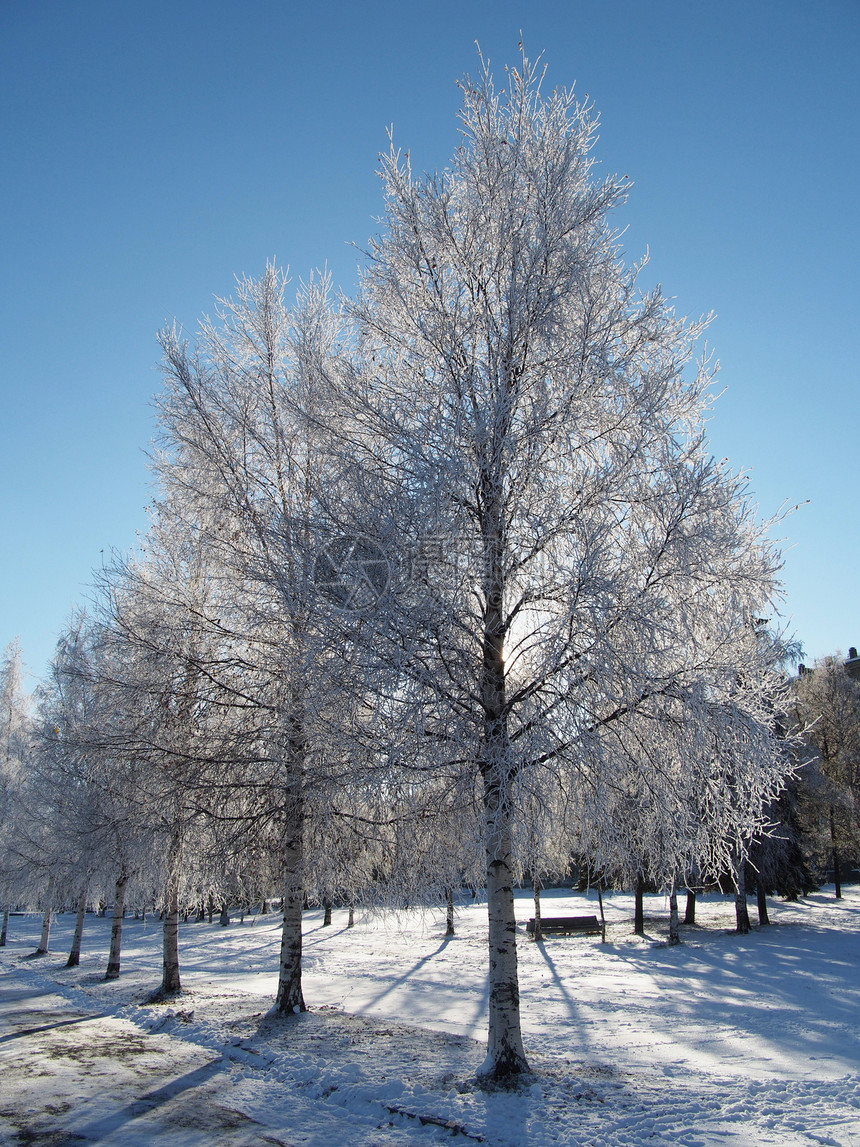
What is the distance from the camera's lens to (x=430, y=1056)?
7.81 meters

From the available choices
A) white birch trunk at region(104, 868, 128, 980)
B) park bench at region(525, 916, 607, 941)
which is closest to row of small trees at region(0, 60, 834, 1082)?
white birch trunk at region(104, 868, 128, 980)

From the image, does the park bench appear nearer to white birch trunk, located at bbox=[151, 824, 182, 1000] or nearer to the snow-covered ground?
the snow-covered ground

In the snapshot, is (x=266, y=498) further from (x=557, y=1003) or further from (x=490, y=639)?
(x=557, y=1003)

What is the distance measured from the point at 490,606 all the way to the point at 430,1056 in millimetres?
5644

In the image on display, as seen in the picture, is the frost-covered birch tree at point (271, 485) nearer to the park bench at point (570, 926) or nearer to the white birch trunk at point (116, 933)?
the white birch trunk at point (116, 933)

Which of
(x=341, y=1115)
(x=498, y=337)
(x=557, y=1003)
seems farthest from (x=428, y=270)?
(x=557, y=1003)

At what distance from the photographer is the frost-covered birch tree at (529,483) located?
5.57 m

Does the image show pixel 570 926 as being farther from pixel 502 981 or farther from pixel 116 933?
pixel 502 981

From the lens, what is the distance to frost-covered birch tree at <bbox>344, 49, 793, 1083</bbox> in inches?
219

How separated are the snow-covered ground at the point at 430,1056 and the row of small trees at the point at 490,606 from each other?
44.2 inches

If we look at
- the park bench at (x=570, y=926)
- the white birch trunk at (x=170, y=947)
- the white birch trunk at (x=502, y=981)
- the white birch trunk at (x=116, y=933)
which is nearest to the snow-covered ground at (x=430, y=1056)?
the white birch trunk at (x=502, y=981)

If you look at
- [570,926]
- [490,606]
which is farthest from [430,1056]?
[570,926]

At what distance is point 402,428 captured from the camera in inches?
250

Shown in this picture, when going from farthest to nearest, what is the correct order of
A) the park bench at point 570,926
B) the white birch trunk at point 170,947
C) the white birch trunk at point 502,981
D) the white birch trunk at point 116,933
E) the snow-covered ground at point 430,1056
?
the park bench at point 570,926 < the white birch trunk at point 116,933 < the white birch trunk at point 170,947 < the white birch trunk at point 502,981 < the snow-covered ground at point 430,1056
